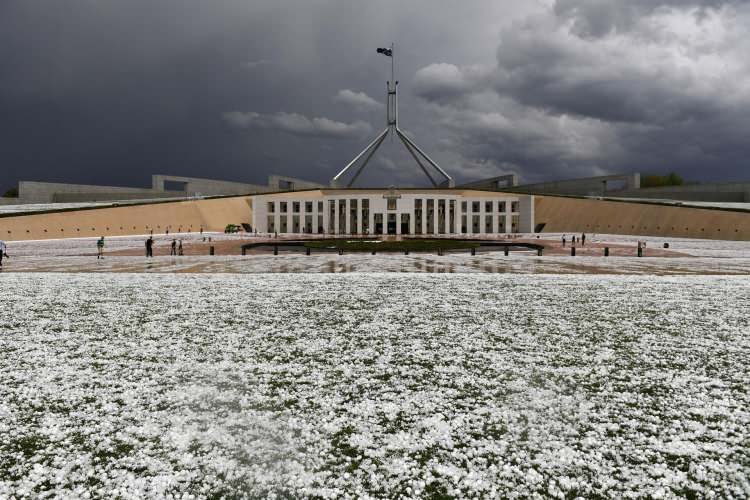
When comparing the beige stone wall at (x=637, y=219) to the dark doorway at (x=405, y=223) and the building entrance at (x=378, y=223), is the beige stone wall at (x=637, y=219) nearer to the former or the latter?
the dark doorway at (x=405, y=223)

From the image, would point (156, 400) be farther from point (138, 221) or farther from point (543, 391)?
point (138, 221)

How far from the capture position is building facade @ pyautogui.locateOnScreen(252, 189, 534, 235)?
8081 cm

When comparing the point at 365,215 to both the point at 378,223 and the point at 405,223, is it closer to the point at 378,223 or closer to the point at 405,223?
the point at 378,223

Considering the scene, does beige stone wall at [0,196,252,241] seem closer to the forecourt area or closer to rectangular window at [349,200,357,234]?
the forecourt area

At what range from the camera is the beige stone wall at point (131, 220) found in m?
53.7

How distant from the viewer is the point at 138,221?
6712cm

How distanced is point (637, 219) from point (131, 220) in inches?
2987

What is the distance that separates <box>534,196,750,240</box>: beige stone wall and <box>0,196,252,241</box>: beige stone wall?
59.7 metres

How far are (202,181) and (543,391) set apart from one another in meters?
99.8

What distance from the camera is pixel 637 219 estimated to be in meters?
66.9

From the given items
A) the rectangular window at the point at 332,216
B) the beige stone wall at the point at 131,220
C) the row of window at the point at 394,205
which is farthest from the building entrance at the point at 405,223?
the beige stone wall at the point at 131,220

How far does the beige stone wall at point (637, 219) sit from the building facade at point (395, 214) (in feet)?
16.1

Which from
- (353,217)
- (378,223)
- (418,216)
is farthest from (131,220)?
(418,216)

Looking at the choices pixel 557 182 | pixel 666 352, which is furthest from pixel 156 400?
pixel 557 182
